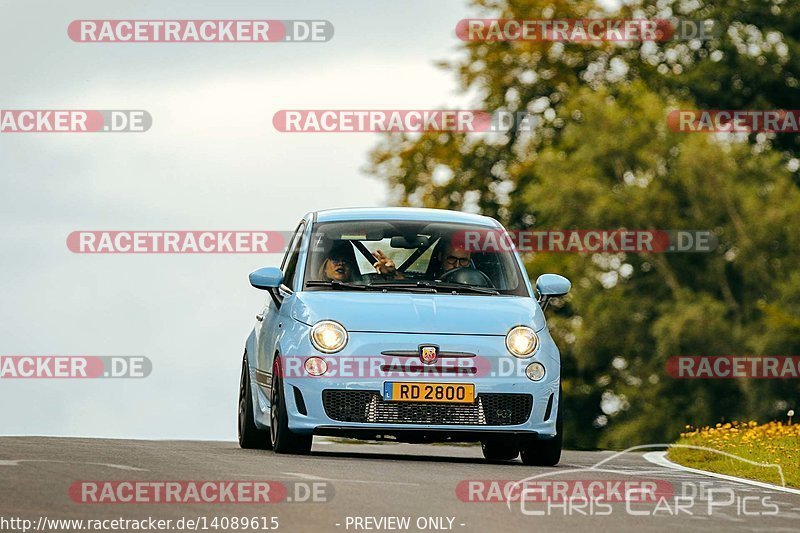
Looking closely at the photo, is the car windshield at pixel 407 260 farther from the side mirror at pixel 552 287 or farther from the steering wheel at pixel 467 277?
the side mirror at pixel 552 287

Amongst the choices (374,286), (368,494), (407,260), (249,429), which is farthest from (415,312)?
(368,494)

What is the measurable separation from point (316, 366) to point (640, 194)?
3288cm

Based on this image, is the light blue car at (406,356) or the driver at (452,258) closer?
the light blue car at (406,356)

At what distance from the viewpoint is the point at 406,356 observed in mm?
14883

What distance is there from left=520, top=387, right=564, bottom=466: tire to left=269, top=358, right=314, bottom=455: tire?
67.4 inches

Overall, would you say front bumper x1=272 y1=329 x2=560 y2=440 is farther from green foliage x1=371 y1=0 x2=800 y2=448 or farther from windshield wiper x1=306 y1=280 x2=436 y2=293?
green foliage x1=371 y1=0 x2=800 y2=448

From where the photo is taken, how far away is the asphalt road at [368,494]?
33.4 ft

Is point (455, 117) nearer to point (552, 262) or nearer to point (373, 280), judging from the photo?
point (552, 262)

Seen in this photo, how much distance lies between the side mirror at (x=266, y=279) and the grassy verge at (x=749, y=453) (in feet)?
13.1

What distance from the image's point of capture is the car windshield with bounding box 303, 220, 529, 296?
1576 cm

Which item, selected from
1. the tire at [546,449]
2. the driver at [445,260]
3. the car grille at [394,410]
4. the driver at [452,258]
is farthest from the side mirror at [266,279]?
the tire at [546,449]

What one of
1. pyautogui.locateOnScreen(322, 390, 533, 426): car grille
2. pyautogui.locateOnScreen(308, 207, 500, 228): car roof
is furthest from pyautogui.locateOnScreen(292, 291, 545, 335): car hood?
pyautogui.locateOnScreen(308, 207, 500, 228): car roof

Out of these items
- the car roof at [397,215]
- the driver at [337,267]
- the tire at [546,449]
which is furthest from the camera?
the car roof at [397,215]

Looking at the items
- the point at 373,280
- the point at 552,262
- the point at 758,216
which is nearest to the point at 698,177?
the point at 758,216
